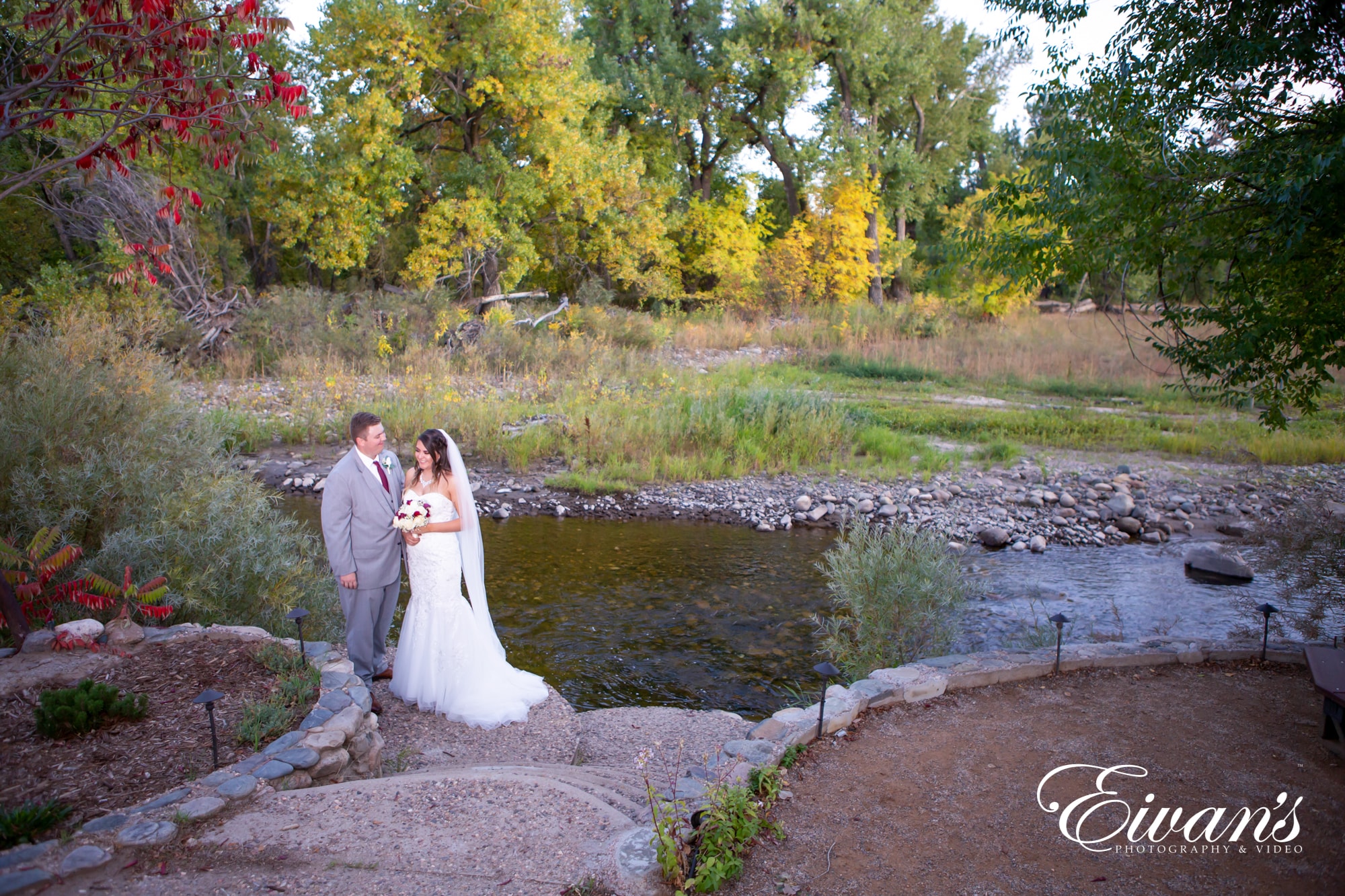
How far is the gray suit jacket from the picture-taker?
607 centimetres

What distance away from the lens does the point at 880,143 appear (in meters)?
32.6

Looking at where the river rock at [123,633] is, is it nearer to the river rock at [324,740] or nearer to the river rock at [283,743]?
the river rock at [283,743]

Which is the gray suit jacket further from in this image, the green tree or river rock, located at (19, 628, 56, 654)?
the green tree

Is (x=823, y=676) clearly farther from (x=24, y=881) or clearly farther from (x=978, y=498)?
(x=978, y=498)

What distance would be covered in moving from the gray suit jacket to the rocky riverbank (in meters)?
6.72

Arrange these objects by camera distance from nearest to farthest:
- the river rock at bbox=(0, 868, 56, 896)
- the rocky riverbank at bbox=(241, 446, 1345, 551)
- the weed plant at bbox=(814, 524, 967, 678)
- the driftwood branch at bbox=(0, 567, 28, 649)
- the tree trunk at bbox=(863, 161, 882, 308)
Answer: the river rock at bbox=(0, 868, 56, 896), the driftwood branch at bbox=(0, 567, 28, 649), the weed plant at bbox=(814, 524, 967, 678), the rocky riverbank at bbox=(241, 446, 1345, 551), the tree trunk at bbox=(863, 161, 882, 308)

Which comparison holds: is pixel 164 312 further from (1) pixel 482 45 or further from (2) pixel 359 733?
(2) pixel 359 733

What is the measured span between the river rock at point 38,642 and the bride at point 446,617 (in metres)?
2.19

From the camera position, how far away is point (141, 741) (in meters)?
4.55

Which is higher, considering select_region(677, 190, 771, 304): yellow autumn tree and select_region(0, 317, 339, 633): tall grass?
select_region(677, 190, 771, 304): yellow autumn tree

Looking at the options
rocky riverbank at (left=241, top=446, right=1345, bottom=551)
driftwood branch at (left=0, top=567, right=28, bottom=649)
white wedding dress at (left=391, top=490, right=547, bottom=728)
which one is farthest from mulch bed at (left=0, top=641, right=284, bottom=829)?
rocky riverbank at (left=241, top=446, right=1345, bottom=551)

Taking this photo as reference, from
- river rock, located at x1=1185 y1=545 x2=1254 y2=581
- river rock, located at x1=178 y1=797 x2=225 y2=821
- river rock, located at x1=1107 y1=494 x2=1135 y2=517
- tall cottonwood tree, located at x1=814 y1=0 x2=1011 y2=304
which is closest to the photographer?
river rock, located at x1=178 y1=797 x2=225 y2=821

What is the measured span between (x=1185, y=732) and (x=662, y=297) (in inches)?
1073

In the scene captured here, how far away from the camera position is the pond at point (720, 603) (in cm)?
762
